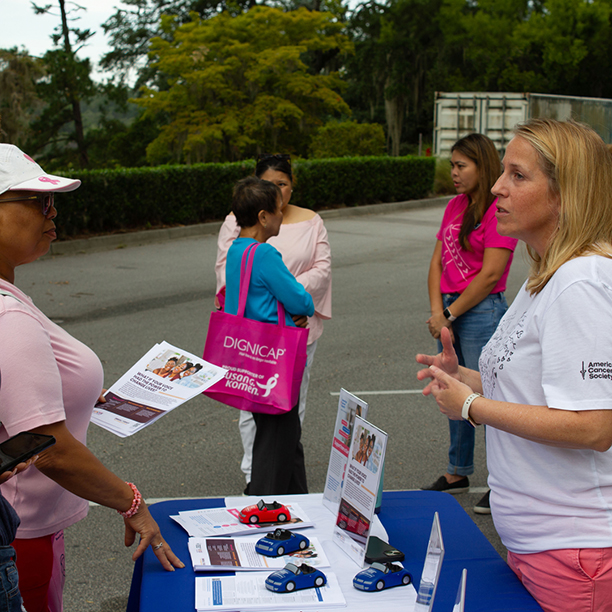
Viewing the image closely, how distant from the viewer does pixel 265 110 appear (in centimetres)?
2530

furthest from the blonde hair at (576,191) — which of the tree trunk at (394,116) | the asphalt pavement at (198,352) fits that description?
the tree trunk at (394,116)

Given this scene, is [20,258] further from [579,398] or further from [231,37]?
[231,37]

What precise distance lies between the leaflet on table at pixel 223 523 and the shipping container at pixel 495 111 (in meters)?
25.1

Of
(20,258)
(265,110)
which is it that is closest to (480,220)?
(20,258)

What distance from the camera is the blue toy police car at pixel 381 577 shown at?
1.93 meters

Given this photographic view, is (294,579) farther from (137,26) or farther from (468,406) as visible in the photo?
(137,26)

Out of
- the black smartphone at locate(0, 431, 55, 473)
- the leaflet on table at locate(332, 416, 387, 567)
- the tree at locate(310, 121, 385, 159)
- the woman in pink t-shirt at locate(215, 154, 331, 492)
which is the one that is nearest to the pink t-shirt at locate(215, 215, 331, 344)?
the woman in pink t-shirt at locate(215, 154, 331, 492)

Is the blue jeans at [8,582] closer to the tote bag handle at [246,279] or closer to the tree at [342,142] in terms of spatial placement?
the tote bag handle at [246,279]

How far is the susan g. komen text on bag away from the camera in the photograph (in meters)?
3.44

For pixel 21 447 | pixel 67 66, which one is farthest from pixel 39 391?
pixel 67 66

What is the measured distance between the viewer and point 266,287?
348 centimetres

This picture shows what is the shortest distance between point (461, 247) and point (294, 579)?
2.68m

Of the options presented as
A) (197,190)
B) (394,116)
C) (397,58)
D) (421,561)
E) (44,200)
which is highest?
(397,58)

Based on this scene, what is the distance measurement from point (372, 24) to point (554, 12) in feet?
37.4
